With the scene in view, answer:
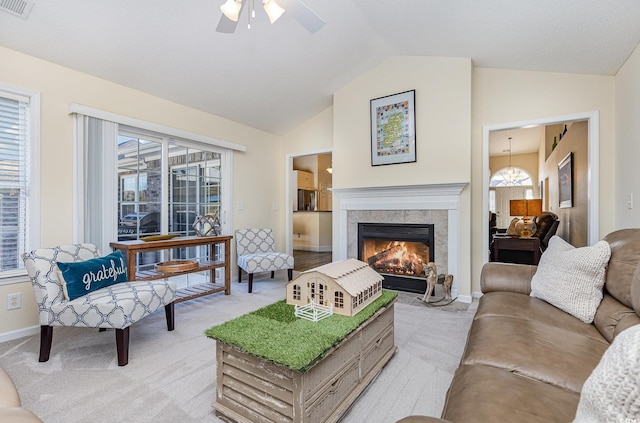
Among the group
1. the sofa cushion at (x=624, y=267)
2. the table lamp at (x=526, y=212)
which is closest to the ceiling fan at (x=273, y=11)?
the sofa cushion at (x=624, y=267)

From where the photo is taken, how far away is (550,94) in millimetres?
3271

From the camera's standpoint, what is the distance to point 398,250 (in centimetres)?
408

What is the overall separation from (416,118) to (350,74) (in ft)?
3.45

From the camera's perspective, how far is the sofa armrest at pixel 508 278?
214cm

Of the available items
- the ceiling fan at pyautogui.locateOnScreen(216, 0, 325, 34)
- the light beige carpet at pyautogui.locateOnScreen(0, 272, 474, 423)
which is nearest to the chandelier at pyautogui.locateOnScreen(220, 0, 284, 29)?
the ceiling fan at pyautogui.locateOnScreen(216, 0, 325, 34)

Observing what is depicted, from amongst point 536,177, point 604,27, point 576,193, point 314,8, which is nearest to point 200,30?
point 314,8

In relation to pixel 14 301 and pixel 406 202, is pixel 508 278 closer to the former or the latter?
pixel 406 202

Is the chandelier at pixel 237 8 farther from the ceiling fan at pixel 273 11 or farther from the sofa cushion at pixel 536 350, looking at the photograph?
the sofa cushion at pixel 536 350

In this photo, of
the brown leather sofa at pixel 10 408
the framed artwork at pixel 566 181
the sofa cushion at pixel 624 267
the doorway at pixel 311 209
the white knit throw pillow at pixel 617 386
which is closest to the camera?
the white knit throw pillow at pixel 617 386

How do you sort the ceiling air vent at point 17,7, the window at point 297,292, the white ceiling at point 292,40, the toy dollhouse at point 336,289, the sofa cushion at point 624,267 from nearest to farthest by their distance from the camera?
1. the sofa cushion at point 624,267
2. the toy dollhouse at point 336,289
3. the window at point 297,292
4. the ceiling air vent at point 17,7
5. the white ceiling at point 292,40

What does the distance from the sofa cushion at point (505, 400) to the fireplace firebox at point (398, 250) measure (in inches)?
107

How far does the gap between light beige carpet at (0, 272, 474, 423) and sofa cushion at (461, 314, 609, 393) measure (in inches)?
20.2

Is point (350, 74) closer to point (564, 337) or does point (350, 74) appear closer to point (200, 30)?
point (200, 30)

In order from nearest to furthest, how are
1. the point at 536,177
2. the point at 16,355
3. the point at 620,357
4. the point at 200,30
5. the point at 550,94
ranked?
the point at 620,357
the point at 16,355
the point at 200,30
the point at 550,94
the point at 536,177
